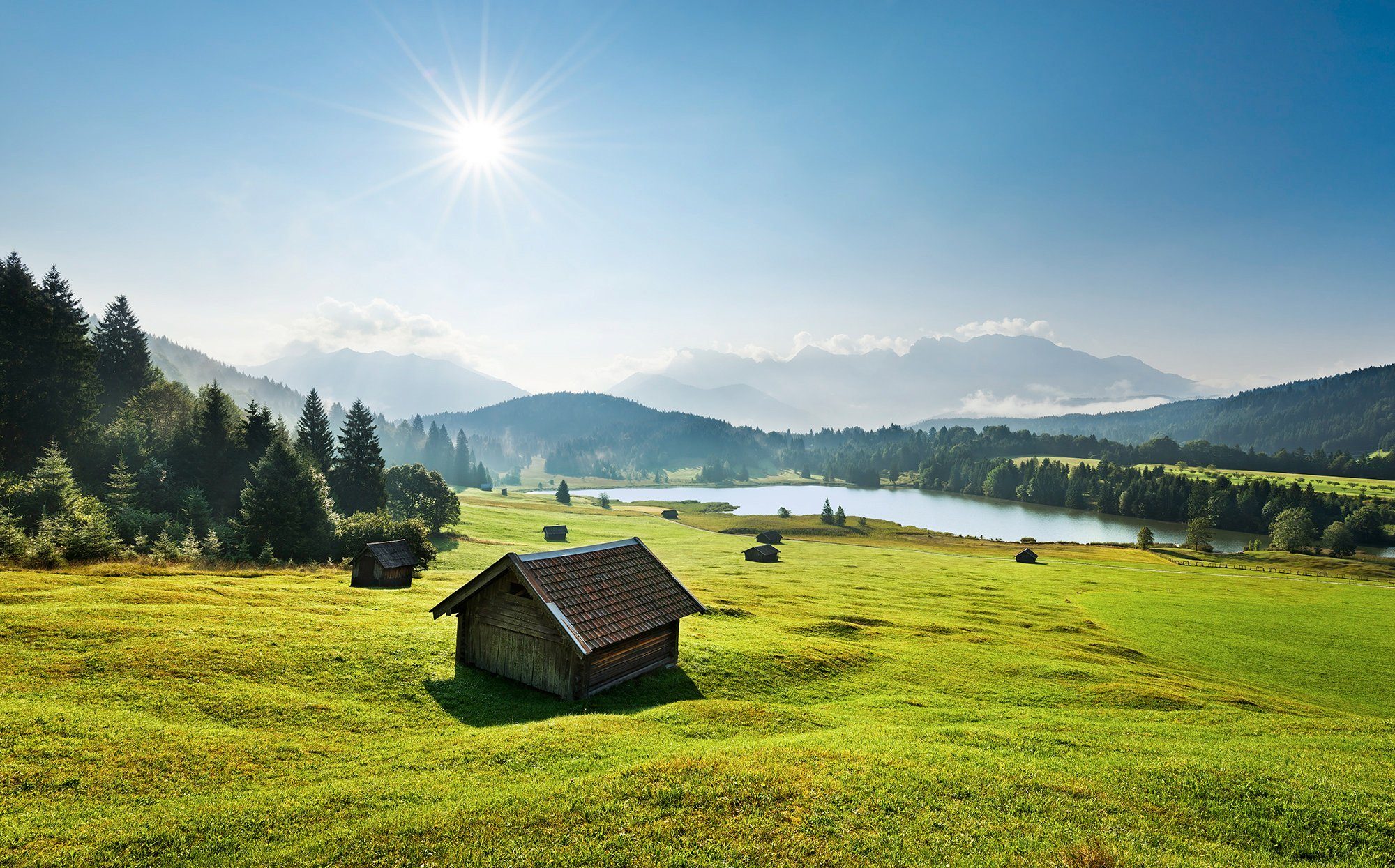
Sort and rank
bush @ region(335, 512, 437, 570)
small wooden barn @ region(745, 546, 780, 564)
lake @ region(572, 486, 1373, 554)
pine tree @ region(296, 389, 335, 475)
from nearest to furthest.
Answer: bush @ region(335, 512, 437, 570) < small wooden barn @ region(745, 546, 780, 564) < pine tree @ region(296, 389, 335, 475) < lake @ region(572, 486, 1373, 554)

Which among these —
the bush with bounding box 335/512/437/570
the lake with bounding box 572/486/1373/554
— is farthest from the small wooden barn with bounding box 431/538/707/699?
the lake with bounding box 572/486/1373/554

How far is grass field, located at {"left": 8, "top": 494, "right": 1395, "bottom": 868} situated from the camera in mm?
11008

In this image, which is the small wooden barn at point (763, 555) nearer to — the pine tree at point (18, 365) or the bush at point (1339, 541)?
the pine tree at point (18, 365)

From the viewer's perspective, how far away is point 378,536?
61156 mm

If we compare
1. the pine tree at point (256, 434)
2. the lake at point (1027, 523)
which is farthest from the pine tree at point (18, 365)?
the lake at point (1027, 523)

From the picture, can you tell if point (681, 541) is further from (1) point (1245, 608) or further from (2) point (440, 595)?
(1) point (1245, 608)

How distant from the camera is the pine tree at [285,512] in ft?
180

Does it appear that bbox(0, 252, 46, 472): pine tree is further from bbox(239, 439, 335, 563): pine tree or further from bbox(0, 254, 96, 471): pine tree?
bbox(239, 439, 335, 563): pine tree

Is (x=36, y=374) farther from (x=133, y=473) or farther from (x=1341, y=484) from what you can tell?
(x=1341, y=484)

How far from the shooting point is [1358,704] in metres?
28.6

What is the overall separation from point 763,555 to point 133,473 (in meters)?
75.7

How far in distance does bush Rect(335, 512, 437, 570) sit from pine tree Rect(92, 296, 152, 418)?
4981 centimetres

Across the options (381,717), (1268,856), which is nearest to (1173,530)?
(1268,856)

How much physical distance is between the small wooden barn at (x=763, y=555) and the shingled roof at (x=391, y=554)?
46643 mm
